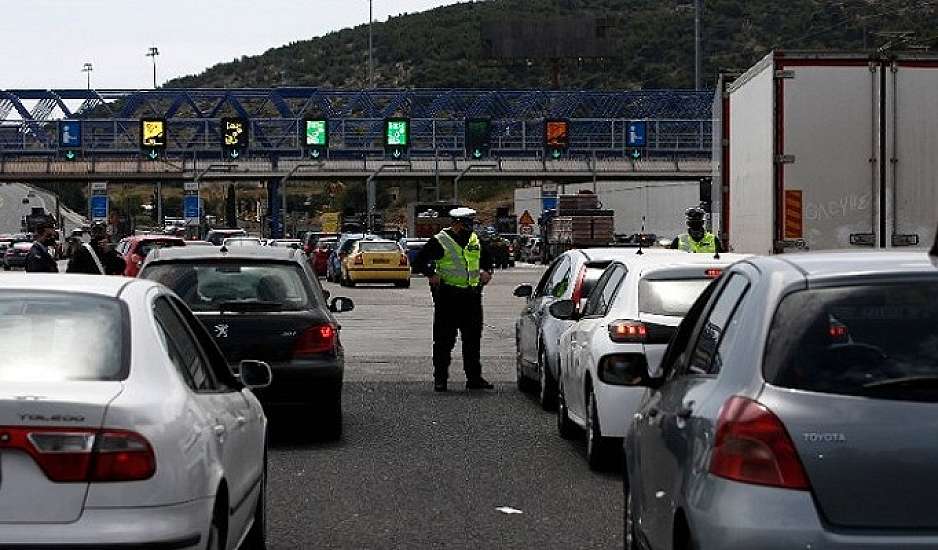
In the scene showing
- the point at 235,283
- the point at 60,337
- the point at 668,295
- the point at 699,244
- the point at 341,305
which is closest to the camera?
the point at 60,337

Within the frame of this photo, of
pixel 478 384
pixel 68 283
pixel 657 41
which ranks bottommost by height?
pixel 478 384

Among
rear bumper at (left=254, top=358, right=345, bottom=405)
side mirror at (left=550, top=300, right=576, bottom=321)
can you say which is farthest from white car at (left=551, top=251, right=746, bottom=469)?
rear bumper at (left=254, top=358, right=345, bottom=405)

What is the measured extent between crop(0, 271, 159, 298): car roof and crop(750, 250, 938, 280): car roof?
98.2 inches

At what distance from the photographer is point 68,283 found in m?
7.53

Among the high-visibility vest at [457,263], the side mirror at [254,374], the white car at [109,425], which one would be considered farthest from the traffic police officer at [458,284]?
the white car at [109,425]

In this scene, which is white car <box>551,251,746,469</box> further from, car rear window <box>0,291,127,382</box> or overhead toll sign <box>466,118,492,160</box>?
overhead toll sign <box>466,118,492,160</box>

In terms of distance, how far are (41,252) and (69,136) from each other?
70849 mm

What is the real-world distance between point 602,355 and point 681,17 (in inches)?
6902

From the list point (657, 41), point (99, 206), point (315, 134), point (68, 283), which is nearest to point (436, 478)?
point (68, 283)

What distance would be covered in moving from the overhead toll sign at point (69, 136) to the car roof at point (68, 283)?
81.8 m

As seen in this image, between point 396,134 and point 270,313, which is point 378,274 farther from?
point 270,313

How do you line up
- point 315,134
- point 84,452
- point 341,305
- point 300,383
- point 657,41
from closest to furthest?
point 84,452 → point 300,383 → point 341,305 → point 315,134 → point 657,41

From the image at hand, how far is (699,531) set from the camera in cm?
595

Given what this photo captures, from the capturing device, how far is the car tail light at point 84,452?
6.18m
